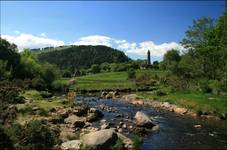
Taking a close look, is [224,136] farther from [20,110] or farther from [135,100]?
[135,100]

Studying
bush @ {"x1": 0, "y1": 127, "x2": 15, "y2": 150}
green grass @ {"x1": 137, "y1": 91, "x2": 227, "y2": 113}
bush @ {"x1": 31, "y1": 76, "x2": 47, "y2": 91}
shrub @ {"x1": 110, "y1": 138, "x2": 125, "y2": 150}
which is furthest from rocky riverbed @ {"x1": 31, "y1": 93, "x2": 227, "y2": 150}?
bush @ {"x1": 31, "y1": 76, "x2": 47, "y2": 91}

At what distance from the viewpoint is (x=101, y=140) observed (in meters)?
22.8

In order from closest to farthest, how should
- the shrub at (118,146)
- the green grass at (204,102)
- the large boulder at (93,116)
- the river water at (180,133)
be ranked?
the shrub at (118,146) → the river water at (180,133) → the large boulder at (93,116) → the green grass at (204,102)

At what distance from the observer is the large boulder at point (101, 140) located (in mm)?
22359

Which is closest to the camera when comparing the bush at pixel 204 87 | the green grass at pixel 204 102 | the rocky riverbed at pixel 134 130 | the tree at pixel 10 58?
the rocky riverbed at pixel 134 130

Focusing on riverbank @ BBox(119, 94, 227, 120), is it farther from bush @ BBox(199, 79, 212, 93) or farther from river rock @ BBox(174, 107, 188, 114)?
bush @ BBox(199, 79, 212, 93)

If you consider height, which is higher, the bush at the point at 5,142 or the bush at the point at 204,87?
the bush at the point at 204,87

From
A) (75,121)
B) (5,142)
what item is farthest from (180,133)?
(5,142)

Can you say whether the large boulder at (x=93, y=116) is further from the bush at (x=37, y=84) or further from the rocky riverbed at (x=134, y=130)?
the bush at (x=37, y=84)

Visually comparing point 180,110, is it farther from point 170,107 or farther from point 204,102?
point 204,102

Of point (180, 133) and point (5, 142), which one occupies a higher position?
point (5, 142)

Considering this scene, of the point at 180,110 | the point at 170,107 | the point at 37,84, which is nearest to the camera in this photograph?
the point at 180,110

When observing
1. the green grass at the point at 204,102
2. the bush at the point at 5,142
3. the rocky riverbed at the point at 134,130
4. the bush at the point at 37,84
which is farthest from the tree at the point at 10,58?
the bush at the point at 5,142

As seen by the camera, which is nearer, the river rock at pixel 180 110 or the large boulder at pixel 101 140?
the large boulder at pixel 101 140
